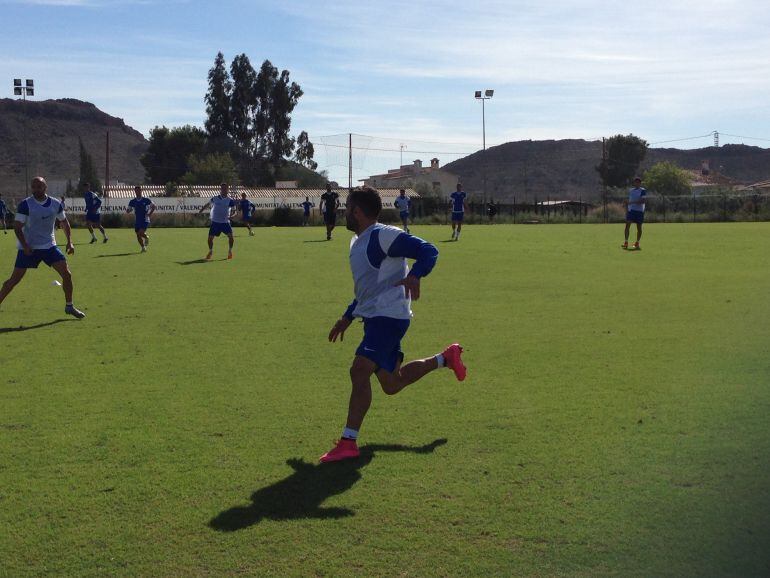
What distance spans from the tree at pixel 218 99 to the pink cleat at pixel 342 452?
103 metres

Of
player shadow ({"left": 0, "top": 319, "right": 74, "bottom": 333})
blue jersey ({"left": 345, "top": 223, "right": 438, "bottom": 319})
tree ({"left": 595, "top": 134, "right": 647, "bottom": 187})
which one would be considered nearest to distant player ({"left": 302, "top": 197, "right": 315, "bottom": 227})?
player shadow ({"left": 0, "top": 319, "right": 74, "bottom": 333})

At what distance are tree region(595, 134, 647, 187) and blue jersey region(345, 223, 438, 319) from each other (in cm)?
13233

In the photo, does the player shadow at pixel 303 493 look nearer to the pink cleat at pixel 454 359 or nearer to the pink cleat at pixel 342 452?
the pink cleat at pixel 342 452

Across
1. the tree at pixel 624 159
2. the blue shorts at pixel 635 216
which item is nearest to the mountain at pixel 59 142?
the tree at pixel 624 159

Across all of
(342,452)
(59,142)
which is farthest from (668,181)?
(342,452)

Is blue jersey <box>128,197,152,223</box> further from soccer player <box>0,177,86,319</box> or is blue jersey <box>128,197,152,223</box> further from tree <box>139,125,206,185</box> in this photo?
tree <box>139,125,206,185</box>

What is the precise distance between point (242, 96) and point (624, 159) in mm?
59905

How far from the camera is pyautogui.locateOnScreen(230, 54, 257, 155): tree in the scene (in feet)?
340

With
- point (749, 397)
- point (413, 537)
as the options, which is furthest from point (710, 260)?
point (413, 537)

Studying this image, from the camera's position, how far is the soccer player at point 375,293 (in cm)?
600

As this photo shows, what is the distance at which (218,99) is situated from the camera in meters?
105

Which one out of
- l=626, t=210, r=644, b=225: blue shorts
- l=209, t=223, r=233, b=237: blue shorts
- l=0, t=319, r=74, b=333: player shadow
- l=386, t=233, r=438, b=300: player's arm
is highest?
l=626, t=210, r=644, b=225: blue shorts

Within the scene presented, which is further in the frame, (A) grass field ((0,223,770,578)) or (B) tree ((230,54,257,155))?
(B) tree ((230,54,257,155))

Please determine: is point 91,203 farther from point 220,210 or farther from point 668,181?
point 668,181
